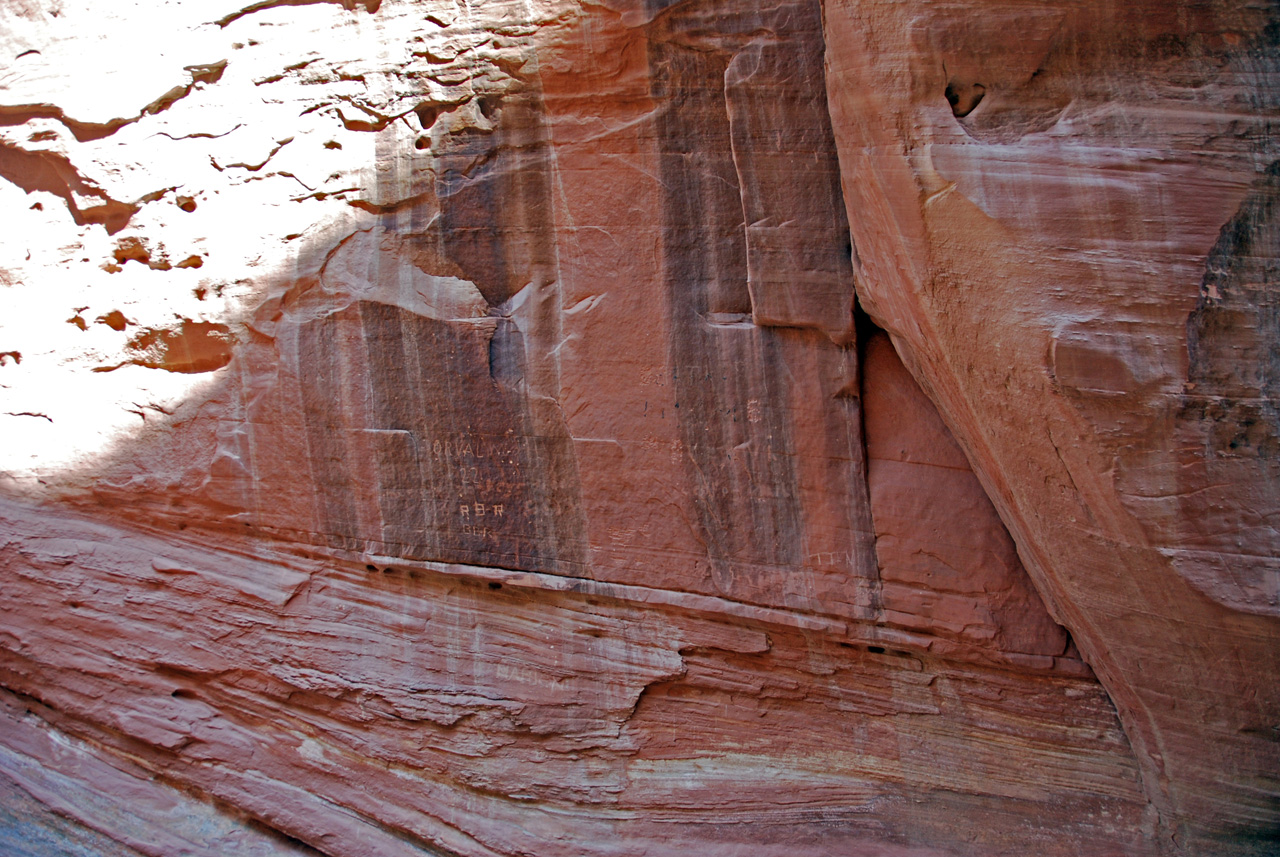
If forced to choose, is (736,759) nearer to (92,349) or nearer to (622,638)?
(622,638)

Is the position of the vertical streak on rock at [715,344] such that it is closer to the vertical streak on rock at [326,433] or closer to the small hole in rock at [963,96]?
the small hole in rock at [963,96]

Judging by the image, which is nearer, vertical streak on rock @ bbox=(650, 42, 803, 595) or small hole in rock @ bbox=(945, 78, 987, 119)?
small hole in rock @ bbox=(945, 78, 987, 119)

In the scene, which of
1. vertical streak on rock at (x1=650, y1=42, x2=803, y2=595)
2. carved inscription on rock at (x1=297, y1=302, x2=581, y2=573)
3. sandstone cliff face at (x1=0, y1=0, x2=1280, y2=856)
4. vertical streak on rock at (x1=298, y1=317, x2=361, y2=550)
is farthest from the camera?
vertical streak on rock at (x1=298, y1=317, x2=361, y2=550)

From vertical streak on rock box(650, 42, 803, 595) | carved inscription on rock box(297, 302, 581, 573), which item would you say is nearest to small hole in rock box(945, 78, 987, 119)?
vertical streak on rock box(650, 42, 803, 595)

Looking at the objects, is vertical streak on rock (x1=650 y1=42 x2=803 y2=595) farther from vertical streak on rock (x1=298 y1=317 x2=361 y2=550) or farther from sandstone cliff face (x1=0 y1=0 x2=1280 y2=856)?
vertical streak on rock (x1=298 y1=317 x2=361 y2=550)

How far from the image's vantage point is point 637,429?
11.9ft

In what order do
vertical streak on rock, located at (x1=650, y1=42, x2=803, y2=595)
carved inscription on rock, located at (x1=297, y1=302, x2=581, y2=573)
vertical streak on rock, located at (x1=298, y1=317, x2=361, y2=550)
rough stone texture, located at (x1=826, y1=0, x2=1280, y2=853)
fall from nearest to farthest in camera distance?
rough stone texture, located at (x1=826, y1=0, x2=1280, y2=853) < vertical streak on rock, located at (x1=650, y1=42, x2=803, y2=595) < carved inscription on rock, located at (x1=297, y1=302, x2=581, y2=573) < vertical streak on rock, located at (x1=298, y1=317, x2=361, y2=550)

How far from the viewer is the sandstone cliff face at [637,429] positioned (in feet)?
8.68

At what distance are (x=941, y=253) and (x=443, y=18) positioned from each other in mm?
2406

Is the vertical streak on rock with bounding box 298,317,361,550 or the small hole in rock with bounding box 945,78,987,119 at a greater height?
the small hole in rock with bounding box 945,78,987,119

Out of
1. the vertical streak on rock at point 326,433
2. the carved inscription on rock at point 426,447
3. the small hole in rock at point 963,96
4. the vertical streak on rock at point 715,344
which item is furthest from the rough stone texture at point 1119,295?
the vertical streak on rock at point 326,433

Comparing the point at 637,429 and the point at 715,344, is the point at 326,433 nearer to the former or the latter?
the point at 637,429

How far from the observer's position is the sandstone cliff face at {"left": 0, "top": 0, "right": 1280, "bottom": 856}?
8.68 ft

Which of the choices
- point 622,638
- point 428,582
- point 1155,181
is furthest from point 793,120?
point 428,582
